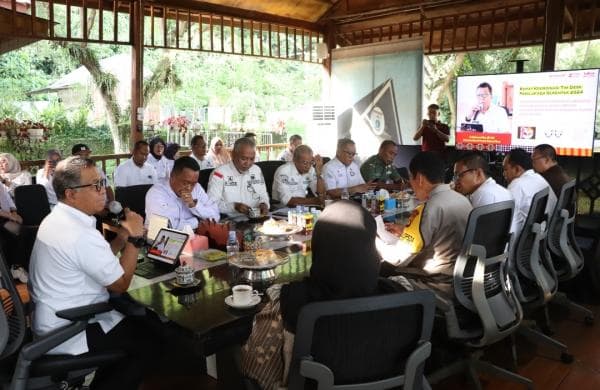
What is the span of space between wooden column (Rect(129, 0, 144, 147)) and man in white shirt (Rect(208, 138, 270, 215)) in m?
2.66

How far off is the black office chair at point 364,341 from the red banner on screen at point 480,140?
209 inches

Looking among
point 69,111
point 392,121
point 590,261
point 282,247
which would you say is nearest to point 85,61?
point 69,111

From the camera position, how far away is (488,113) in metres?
6.17

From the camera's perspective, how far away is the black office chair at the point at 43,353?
173 cm

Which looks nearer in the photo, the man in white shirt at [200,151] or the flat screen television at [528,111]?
the flat screen television at [528,111]

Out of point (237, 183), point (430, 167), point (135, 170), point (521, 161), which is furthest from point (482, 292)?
point (135, 170)

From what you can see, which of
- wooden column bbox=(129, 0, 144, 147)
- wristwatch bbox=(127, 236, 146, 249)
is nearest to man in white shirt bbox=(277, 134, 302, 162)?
wooden column bbox=(129, 0, 144, 147)

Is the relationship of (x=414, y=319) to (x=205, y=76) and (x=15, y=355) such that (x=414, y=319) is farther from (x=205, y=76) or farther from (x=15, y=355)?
(x=205, y=76)

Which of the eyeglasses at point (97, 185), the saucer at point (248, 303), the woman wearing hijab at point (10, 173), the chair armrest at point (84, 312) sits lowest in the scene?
the chair armrest at point (84, 312)

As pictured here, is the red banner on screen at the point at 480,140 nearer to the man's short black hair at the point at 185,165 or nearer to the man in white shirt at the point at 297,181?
the man in white shirt at the point at 297,181

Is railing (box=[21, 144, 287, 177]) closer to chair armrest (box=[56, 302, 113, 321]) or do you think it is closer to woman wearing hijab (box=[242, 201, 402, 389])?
chair armrest (box=[56, 302, 113, 321])

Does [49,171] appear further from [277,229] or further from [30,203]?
[277,229]

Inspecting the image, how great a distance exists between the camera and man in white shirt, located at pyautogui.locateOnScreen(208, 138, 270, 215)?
377 centimetres

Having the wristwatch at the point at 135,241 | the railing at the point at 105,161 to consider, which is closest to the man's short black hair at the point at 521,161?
the wristwatch at the point at 135,241
